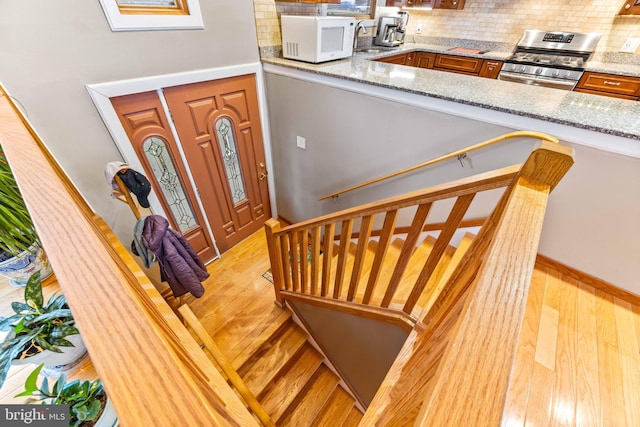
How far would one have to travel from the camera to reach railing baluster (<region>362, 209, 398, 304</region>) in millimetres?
1027

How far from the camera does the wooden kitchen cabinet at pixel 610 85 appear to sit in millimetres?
2777

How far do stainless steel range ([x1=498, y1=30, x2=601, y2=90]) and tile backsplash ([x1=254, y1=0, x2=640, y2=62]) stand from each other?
0.20 m

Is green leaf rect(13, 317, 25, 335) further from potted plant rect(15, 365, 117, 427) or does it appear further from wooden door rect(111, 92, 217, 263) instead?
wooden door rect(111, 92, 217, 263)

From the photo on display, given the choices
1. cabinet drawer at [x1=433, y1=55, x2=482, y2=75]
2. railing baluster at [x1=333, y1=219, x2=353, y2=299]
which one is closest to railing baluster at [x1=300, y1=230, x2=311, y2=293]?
railing baluster at [x1=333, y1=219, x2=353, y2=299]

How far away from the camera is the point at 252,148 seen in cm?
271

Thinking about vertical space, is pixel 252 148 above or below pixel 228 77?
below

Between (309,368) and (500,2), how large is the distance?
5453 mm

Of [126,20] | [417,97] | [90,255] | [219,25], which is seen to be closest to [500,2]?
[417,97]

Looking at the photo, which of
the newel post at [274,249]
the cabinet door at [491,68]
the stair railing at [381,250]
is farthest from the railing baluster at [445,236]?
the cabinet door at [491,68]

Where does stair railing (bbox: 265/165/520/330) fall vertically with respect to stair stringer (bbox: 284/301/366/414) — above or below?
above

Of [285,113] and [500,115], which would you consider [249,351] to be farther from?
[500,115]

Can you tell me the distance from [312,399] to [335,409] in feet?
0.90

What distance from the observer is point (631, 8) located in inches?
113

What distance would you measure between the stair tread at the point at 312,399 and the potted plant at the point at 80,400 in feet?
6.89
